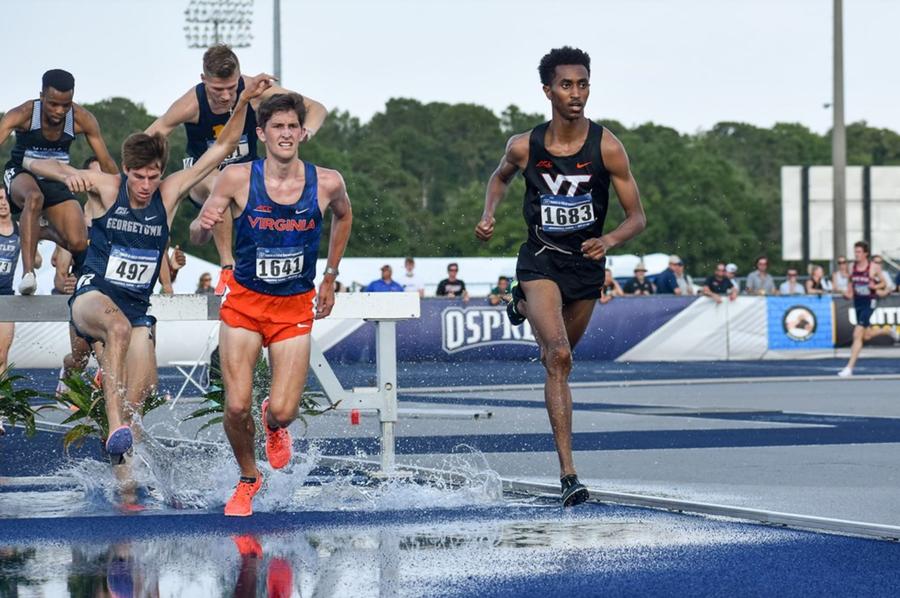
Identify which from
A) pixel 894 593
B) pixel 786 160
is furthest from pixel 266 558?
pixel 786 160

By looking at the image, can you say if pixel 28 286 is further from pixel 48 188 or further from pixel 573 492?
pixel 573 492

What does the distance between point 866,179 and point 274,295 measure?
92.1ft

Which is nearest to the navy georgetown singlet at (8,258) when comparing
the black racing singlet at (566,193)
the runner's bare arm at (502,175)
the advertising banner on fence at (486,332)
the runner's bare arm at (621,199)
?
the runner's bare arm at (502,175)

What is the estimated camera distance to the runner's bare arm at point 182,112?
31.9 ft

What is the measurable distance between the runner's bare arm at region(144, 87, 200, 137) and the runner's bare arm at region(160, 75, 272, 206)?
473 mm

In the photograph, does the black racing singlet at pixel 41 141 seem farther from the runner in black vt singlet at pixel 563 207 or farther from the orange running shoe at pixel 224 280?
the runner in black vt singlet at pixel 563 207

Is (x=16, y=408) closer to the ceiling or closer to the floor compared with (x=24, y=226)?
closer to the floor

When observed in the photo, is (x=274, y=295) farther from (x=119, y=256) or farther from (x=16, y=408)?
(x=16, y=408)

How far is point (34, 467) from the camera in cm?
1066

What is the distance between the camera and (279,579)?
5.66m

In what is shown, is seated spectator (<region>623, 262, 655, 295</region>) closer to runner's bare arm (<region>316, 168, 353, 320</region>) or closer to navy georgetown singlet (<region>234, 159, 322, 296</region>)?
runner's bare arm (<region>316, 168, 353, 320</region>)

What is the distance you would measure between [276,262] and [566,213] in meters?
1.74

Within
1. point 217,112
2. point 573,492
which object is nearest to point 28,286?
point 217,112

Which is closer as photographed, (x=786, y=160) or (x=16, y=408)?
(x=16, y=408)
